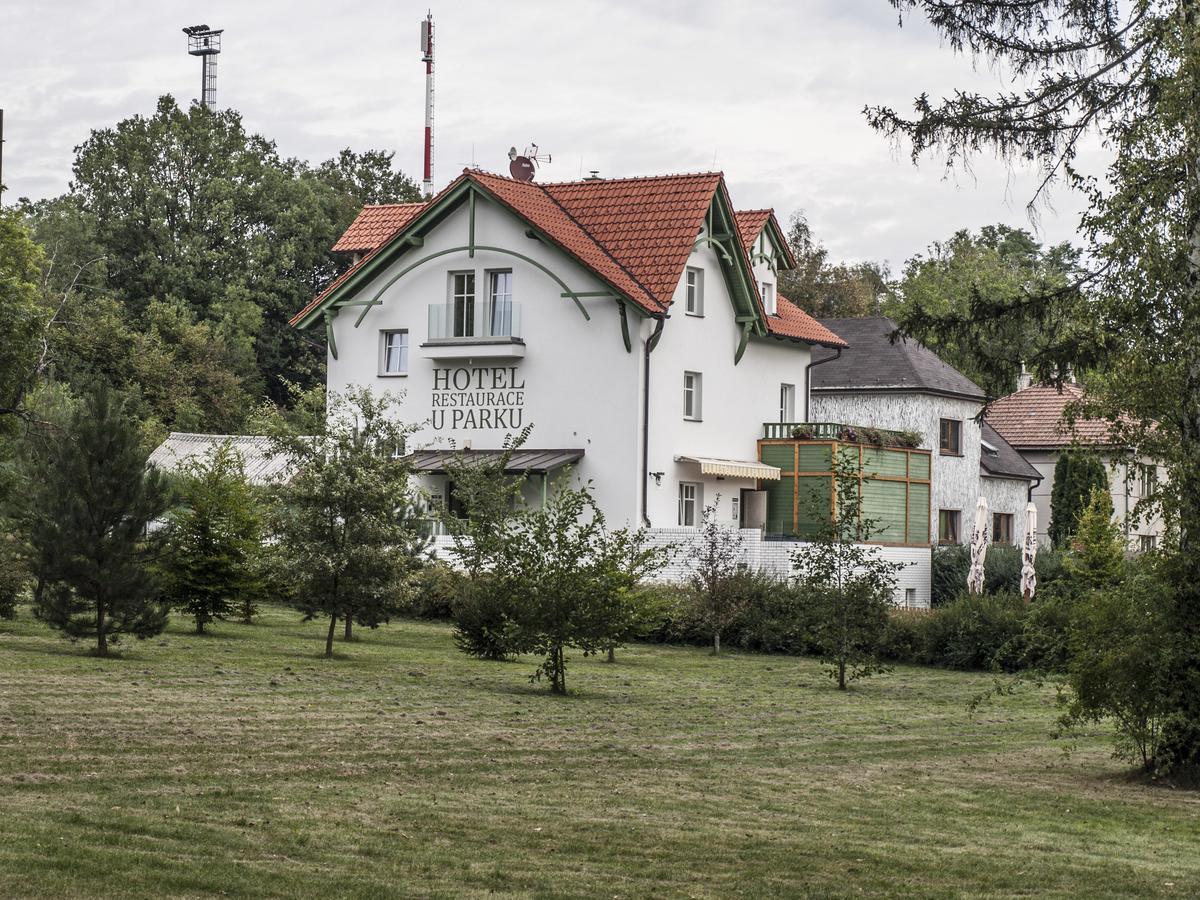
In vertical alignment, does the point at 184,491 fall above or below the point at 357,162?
below

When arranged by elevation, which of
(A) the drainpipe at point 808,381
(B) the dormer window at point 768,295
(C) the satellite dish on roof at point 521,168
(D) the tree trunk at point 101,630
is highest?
(C) the satellite dish on roof at point 521,168

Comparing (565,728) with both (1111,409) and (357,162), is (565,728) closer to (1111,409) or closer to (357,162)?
(1111,409)

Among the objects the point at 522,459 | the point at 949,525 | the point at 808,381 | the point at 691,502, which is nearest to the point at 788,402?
the point at 808,381

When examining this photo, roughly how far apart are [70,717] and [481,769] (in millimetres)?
4171

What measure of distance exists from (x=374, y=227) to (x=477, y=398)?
25.9 ft

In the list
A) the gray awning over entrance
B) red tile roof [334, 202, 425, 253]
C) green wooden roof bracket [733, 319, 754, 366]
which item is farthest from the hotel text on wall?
green wooden roof bracket [733, 319, 754, 366]

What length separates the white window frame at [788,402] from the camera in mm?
50062

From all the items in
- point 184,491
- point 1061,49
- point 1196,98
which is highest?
point 1061,49

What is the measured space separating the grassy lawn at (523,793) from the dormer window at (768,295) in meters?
26.8

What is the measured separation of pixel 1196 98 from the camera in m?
16.4

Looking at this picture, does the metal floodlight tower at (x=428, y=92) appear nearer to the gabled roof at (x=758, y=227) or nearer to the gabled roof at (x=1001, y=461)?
the gabled roof at (x=758, y=227)

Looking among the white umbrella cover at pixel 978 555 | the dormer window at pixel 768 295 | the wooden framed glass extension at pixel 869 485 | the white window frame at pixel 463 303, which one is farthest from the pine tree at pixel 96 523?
the dormer window at pixel 768 295

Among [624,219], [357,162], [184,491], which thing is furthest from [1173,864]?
[357,162]

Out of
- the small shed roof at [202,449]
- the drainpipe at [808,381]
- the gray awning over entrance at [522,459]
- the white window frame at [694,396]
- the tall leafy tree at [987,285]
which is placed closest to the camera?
the tall leafy tree at [987,285]
